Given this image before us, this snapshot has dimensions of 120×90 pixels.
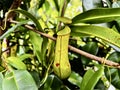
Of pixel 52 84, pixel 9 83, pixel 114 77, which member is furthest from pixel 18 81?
pixel 114 77

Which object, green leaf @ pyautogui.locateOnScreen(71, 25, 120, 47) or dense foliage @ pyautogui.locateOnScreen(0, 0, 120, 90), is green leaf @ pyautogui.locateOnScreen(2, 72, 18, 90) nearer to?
dense foliage @ pyautogui.locateOnScreen(0, 0, 120, 90)

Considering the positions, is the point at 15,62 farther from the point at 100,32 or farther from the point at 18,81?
the point at 100,32

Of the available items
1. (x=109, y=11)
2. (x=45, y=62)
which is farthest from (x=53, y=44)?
(x=109, y=11)

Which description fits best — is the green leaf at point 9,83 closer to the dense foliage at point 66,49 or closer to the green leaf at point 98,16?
the dense foliage at point 66,49

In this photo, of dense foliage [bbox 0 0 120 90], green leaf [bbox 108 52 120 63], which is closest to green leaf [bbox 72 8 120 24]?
dense foliage [bbox 0 0 120 90]

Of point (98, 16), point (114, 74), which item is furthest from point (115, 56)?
point (98, 16)

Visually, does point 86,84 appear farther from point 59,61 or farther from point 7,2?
point 7,2

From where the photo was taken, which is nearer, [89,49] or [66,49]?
[66,49]

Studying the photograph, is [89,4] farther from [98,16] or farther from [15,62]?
[15,62]

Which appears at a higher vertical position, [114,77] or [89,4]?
[89,4]
